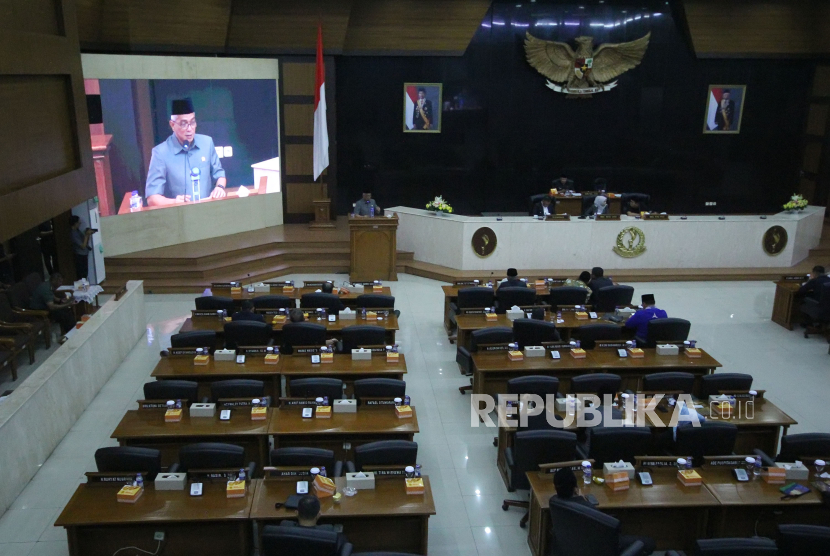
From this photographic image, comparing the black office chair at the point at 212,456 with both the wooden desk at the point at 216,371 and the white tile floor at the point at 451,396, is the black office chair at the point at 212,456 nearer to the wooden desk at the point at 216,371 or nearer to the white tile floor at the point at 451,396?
the white tile floor at the point at 451,396

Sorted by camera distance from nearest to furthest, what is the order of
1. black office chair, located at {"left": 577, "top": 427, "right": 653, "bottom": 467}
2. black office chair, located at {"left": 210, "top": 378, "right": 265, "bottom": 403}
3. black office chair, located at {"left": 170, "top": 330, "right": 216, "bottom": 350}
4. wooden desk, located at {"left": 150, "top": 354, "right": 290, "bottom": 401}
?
black office chair, located at {"left": 577, "top": 427, "right": 653, "bottom": 467} < black office chair, located at {"left": 210, "top": 378, "right": 265, "bottom": 403} < wooden desk, located at {"left": 150, "top": 354, "right": 290, "bottom": 401} < black office chair, located at {"left": 170, "top": 330, "right": 216, "bottom": 350}

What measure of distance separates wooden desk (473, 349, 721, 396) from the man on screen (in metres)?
8.19

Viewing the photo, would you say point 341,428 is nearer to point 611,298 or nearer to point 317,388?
point 317,388

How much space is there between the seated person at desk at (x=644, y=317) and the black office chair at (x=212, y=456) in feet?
17.2

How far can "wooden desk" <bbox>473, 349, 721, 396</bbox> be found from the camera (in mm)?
7895

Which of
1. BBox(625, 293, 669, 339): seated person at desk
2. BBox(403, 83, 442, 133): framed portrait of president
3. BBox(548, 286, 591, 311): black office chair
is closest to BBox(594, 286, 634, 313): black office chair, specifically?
BBox(548, 286, 591, 311): black office chair

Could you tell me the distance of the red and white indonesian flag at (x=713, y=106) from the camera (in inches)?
663

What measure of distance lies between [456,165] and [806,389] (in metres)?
9.49

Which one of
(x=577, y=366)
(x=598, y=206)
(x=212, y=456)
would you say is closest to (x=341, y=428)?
(x=212, y=456)

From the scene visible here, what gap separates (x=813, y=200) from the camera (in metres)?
17.3

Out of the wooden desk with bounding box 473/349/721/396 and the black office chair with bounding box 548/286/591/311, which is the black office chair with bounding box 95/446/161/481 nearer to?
the wooden desk with bounding box 473/349/721/396

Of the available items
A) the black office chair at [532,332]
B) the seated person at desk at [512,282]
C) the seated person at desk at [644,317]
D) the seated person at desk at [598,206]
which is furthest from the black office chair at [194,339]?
the seated person at desk at [598,206]

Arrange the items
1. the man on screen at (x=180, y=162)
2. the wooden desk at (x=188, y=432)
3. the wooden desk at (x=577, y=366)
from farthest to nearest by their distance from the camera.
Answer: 1. the man on screen at (x=180, y=162)
2. the wooden desk at (x=577, y=366)
3. the wooden desk at (x=188, y=432)

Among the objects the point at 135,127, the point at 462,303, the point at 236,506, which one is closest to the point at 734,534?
the point at 236,506
